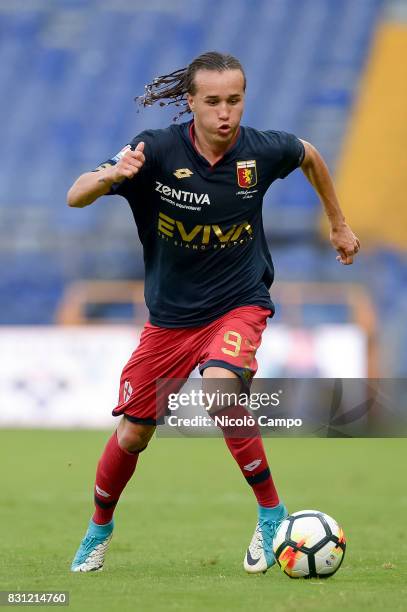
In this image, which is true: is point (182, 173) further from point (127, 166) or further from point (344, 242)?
point (344, 242)

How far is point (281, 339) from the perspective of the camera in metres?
16.8

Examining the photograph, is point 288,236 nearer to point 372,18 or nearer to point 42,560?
point 372,18

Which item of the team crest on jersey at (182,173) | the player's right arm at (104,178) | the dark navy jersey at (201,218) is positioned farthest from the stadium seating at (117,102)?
the player's right arm at (104,178)

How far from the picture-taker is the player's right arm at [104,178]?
522 cm

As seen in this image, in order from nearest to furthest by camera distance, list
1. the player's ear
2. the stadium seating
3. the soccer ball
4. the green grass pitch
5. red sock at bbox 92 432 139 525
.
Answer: the green grass pitch → the soccer ball → the player's ear → red sock at bbox 92 432 139 525 → the stadium seating

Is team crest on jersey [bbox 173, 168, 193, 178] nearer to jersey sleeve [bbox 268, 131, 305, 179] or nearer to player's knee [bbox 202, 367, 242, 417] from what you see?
jersey sleeve [bbox 268, 131, 305, 179]

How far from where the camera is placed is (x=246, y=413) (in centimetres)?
564

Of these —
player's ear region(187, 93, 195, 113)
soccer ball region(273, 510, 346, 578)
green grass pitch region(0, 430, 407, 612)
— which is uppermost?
player's ear region(187, 93, 195, 113)

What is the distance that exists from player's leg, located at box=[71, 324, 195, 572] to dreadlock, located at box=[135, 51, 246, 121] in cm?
112

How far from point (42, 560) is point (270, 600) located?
1.85 metres

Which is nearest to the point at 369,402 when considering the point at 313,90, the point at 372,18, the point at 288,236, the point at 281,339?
the point at 281,339
